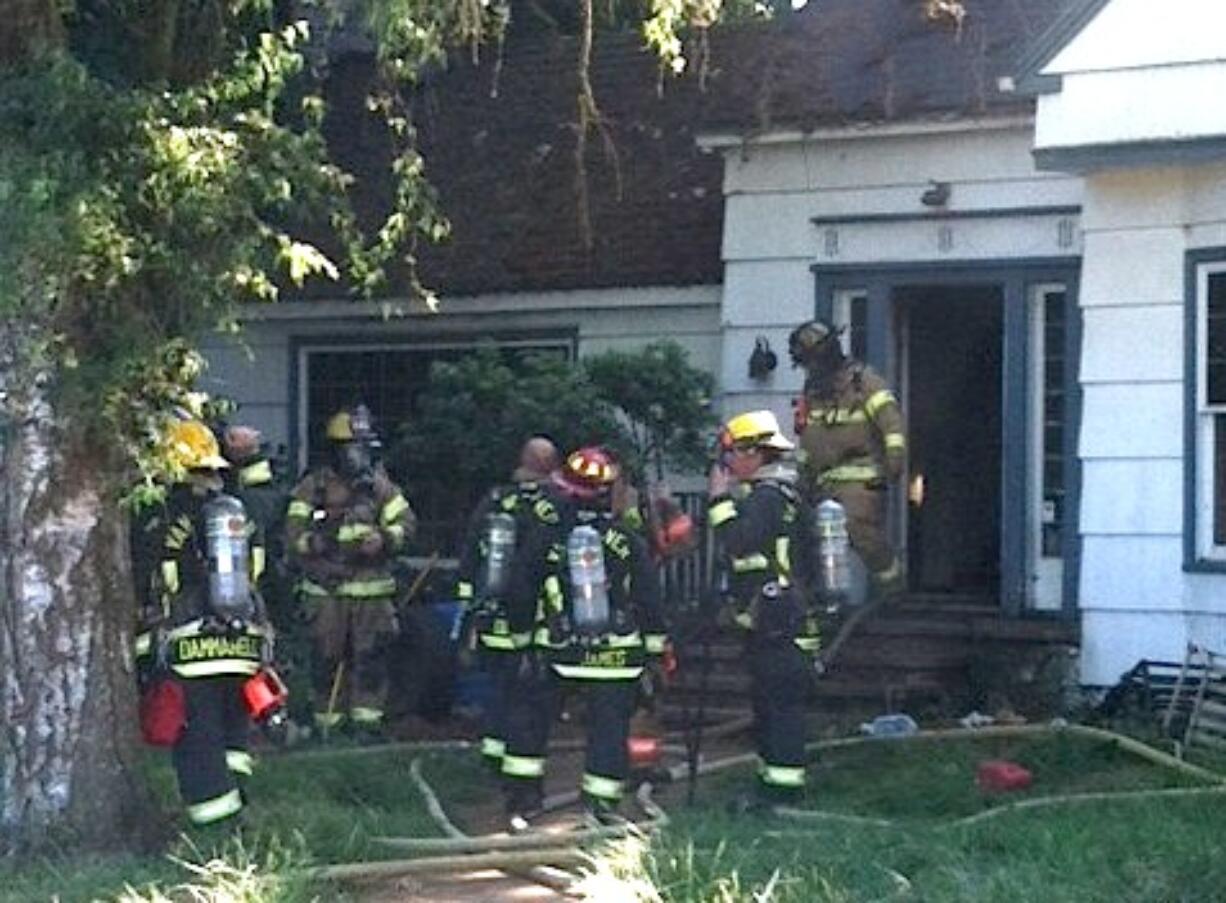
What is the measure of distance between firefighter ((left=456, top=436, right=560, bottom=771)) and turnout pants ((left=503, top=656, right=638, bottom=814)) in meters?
0.19

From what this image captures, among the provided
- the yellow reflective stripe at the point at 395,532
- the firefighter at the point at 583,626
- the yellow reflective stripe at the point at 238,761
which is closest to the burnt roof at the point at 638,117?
the yellow reflective stripe at the point at 395,532

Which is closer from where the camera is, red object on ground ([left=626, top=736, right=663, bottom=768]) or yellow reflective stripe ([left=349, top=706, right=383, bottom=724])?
red object on ground ([left=626, top=736, right=663, bottom=768])

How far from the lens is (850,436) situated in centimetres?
1445

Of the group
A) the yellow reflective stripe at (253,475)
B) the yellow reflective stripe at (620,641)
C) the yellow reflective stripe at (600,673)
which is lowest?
the yellow reflective stripe at (600,673)

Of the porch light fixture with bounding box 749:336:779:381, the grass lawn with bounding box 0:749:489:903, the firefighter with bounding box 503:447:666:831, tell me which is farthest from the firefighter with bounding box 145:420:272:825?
the porch light fixture with bounding box 749:336:779:381

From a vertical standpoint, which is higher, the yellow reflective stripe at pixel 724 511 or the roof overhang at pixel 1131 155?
the roof overhang at pixel 1131 155

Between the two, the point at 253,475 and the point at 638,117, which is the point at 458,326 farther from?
the point at 253,475

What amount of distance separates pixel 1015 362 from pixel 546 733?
4467 millimetres

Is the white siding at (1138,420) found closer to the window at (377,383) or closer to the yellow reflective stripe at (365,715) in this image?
the yellow reflective stripe at (365,715)

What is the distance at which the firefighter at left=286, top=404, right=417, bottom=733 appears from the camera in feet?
47.7

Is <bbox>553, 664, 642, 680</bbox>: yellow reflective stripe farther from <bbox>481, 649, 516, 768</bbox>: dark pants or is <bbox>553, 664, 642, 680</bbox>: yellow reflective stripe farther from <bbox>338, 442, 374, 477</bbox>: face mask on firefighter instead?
<bbox>338, 442, 374, 477</bbox>: face mask on firefighter

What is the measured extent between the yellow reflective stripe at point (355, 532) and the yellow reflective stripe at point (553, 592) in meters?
2.98

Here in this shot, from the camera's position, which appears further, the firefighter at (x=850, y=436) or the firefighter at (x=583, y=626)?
the firefighter at (x=850, y=436)

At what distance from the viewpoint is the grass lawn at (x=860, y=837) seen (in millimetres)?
9375
